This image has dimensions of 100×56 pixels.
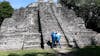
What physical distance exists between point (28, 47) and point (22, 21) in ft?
14.7

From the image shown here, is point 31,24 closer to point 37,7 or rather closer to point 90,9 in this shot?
point 37,7

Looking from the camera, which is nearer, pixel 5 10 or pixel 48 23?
pixel 48 23

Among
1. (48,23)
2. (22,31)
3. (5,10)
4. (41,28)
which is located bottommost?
(22,31)

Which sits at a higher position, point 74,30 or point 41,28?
point 41,28

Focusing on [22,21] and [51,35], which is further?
[22,21]

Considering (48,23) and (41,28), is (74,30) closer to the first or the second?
(48,23)

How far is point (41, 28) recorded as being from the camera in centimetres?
2142

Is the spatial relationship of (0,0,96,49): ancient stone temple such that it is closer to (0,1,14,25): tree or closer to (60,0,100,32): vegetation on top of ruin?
(60,0,100,32): vegetation on top of ruin

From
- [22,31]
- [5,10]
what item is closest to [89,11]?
[5,10]

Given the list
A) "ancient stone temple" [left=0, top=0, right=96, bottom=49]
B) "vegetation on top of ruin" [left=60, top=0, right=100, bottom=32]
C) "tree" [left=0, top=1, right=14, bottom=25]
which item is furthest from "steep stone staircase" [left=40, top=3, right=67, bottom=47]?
"tree" [left=0, top=1, right=14, bottom=25]

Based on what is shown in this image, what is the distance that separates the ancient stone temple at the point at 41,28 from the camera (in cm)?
1994

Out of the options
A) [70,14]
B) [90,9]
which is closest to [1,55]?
[70,14]

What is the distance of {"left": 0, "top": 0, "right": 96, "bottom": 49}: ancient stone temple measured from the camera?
1994 centimetres

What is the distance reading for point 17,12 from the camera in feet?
79.6
